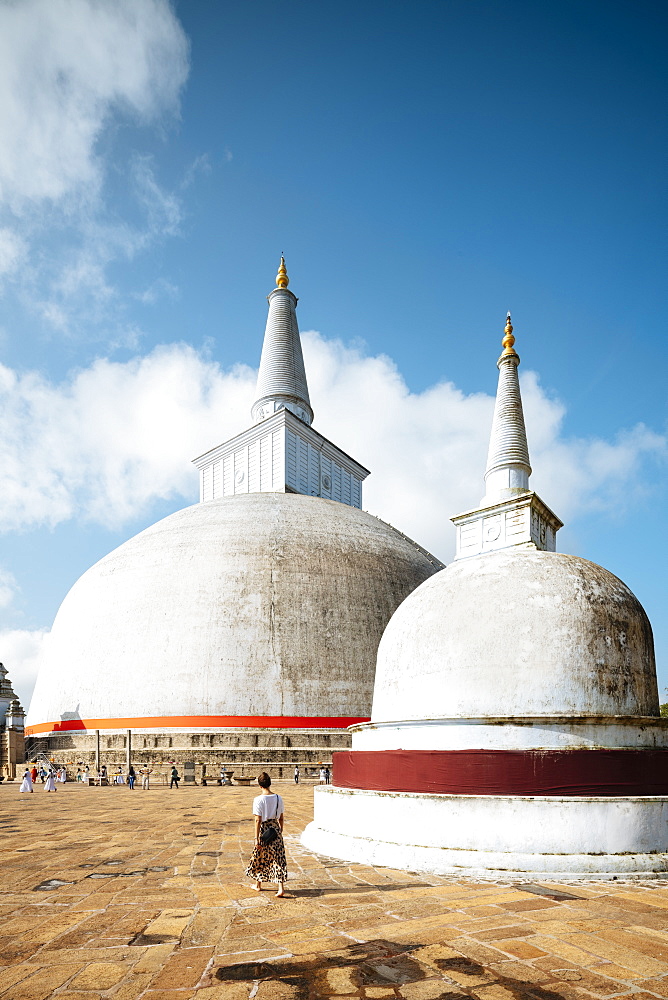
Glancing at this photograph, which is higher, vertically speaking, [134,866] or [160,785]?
[134,866]

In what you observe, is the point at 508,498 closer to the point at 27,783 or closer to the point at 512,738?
the point at 512,738

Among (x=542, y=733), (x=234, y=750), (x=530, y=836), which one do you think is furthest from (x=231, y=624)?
(x=530, y=836)

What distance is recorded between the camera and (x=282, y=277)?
36.7 m

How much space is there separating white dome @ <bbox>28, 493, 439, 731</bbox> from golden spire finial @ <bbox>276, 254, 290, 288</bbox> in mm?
14635

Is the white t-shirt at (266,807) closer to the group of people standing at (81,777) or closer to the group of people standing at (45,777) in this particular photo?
the group of people standing at (81,777)

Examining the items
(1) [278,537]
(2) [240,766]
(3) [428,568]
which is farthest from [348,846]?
(3) [428,568]

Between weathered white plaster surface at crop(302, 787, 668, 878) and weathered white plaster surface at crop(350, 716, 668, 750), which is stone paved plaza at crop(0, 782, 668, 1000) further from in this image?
weathered white plaster surface at crop(350, 716, 668, 750)

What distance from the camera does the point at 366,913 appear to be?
18.1 ft

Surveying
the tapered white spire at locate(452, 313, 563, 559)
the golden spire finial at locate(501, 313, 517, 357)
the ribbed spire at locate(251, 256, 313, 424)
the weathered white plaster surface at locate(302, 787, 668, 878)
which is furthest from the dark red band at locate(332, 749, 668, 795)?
the ribbed spire at locate(251, 256, 313, 424)

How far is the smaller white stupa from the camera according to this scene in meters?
A: 7.18

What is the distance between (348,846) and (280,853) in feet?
7.09

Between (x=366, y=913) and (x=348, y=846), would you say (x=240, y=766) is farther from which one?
(x=366, y=913)

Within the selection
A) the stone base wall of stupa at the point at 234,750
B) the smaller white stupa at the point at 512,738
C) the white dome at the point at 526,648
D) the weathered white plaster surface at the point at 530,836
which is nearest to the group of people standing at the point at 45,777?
the stone base wall of stupa at the point at 234,750

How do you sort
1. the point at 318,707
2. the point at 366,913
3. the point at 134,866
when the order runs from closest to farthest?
the point at 366,913 → the point at 134,866 → the point at 318,707
